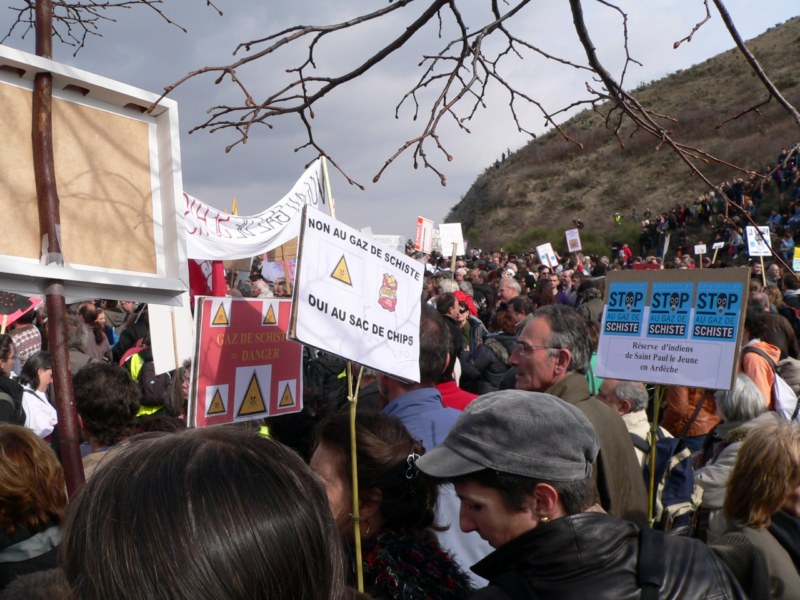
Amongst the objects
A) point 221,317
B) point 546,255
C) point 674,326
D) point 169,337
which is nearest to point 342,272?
point 221,317

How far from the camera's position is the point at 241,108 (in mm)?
2387

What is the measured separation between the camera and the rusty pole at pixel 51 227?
183 centimetres

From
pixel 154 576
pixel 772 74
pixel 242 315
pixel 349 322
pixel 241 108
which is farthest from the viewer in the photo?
pixel 772 74

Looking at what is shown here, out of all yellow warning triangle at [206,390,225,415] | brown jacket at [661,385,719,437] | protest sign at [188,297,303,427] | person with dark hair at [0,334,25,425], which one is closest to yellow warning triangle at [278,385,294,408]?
protest sign at [188,297,303,427]

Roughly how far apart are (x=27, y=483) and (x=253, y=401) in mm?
1431

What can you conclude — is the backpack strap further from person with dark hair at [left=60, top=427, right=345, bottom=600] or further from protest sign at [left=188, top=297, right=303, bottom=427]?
protest sign at [left=188, top=297, right=303, bottom=427]

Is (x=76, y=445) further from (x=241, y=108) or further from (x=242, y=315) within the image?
(x=242, y=315)

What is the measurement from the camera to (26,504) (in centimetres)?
229

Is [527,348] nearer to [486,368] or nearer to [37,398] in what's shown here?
[486,368]

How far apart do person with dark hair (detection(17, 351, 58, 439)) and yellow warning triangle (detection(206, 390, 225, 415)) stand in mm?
1626

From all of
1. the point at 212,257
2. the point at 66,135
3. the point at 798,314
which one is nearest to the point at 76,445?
the point at 66,135

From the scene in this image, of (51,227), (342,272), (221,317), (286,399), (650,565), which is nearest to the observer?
(650,565)

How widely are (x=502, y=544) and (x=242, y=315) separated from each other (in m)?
2.02

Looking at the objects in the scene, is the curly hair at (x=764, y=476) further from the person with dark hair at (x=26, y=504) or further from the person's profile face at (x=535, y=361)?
the person with dark hair at (x=26, y=504)
